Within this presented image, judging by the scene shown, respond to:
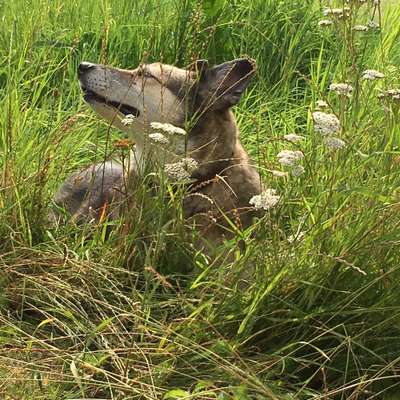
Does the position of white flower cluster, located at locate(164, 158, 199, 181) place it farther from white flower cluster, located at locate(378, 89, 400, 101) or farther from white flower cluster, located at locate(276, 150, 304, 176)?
white flower cluster, located at locate(378, 89, 400, 101)

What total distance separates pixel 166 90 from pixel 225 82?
0.36m

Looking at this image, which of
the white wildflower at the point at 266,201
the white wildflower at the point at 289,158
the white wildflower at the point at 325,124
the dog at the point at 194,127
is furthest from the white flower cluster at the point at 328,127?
the dog at the point at 194,127

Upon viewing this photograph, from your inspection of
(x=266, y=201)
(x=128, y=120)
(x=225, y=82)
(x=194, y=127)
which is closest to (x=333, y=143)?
(x=266, y=201)

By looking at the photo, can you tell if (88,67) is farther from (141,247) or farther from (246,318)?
(246,318)

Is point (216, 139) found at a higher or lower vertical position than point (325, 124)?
lower

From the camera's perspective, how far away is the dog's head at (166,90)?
462 centimetres

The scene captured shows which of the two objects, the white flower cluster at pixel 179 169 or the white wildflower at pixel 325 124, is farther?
the white flower cluster at pixel 179 169

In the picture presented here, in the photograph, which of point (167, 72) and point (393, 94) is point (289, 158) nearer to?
point (393, 94)

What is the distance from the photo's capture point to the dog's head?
4617mm

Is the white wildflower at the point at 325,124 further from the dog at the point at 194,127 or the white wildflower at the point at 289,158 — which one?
the dog at the point at 194,127

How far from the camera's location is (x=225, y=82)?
4.64m

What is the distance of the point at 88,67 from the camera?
4.73 metres

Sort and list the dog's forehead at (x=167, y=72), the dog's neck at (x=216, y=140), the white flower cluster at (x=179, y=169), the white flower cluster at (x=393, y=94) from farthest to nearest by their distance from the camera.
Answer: the dog's forehead at (x=167, y=72) < the dog's neck at (x=216, y=140) < the white flower cluster at (x=393, y=94) < the white flower cluster at (x=179, y=169)

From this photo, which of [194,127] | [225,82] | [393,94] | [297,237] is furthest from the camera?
[194,127]
